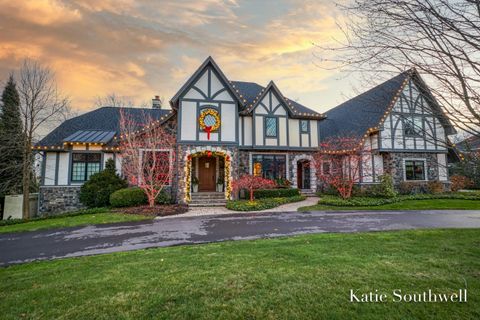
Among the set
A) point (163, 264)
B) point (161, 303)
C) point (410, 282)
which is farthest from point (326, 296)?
point (163, 264)

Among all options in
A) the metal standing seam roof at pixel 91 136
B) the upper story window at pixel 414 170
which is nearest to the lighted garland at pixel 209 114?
the metal standing seam roof at pixel 91 136

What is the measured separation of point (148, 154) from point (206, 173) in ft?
14.9

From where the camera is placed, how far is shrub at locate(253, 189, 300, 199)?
49.5 ft

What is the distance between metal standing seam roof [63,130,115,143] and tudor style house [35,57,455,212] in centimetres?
6

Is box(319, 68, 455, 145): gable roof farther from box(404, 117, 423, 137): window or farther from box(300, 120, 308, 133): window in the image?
box(300, 120, 308, 133): window

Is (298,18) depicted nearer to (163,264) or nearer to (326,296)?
(326,296)

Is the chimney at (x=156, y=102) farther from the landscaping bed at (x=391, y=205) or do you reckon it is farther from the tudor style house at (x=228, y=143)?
the landscaping bed at (x=391, y=205)

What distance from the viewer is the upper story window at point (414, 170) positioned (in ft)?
58.5

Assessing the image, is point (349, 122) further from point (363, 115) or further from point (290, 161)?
point (290, 161)

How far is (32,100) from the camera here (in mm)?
12633

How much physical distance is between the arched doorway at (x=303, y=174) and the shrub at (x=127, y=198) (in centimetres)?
1210

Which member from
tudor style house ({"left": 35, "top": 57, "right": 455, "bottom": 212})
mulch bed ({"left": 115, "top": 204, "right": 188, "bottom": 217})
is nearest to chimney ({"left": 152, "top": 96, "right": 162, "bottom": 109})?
tudor style house ({"left": 35, "top": 57, "right": 455, "bottom": 212})

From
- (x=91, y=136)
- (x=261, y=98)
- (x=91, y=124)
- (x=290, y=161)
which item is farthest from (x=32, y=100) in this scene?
(x=290, y=161)

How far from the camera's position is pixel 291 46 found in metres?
5.30
